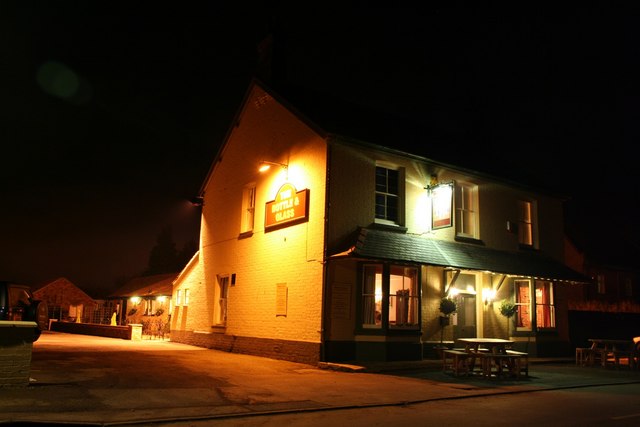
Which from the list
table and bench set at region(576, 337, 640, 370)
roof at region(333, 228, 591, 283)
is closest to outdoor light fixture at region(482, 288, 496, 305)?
roof at region(333, 228, 591, 283)

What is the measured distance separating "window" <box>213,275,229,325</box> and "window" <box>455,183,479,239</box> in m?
9.41

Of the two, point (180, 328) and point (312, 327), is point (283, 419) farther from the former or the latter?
point (180, 328)

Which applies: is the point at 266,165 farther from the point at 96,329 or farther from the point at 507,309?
the point at 96,329

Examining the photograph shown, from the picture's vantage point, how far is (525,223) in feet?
74.0

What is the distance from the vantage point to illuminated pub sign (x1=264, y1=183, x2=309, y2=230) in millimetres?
17922

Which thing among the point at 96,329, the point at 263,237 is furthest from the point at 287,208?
the point at 96,329

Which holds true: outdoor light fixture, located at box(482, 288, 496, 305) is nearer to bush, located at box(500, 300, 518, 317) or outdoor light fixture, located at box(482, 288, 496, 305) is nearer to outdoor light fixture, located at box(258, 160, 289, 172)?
bush, located at box(500, 300, 518, 317)

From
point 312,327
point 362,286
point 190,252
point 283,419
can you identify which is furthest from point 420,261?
point 190,252

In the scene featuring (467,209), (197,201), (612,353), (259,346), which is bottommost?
(259,346)

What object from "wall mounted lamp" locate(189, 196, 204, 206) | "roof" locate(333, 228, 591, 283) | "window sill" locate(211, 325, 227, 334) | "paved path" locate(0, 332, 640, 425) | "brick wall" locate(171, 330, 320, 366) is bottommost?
"paved path" locate(0, 332, 640, 425)

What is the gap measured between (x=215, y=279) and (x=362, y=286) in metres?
8.81

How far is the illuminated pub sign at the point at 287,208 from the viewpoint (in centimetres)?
1792

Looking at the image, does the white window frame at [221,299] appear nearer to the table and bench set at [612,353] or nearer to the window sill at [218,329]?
the window sill at [218,329]

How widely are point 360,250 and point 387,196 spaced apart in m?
3.18
